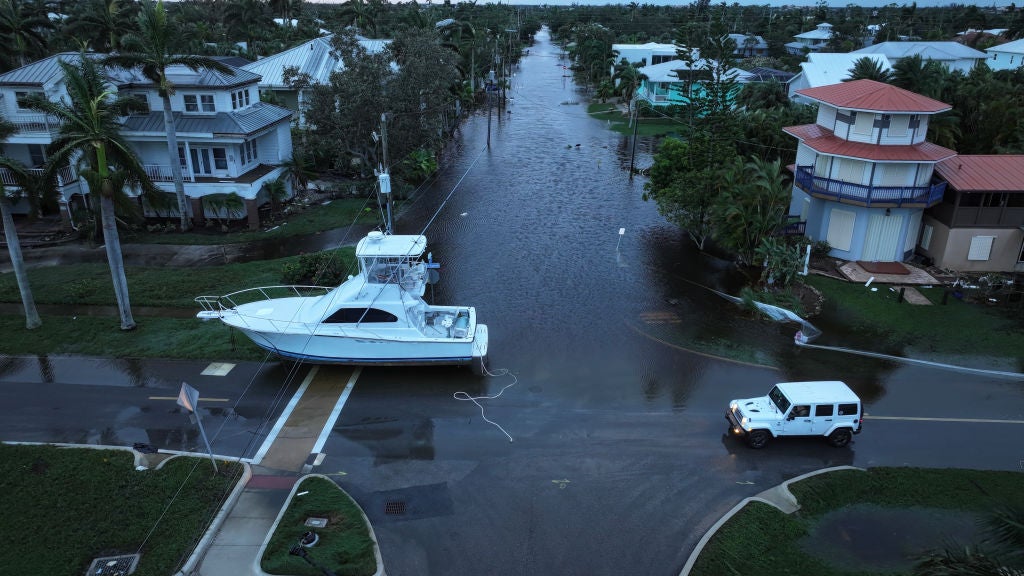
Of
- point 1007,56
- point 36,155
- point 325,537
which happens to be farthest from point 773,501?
point 1007,56

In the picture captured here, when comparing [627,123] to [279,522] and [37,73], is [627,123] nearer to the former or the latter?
[37,73]

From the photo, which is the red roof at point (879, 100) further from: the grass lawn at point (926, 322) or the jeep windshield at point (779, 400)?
the jeep windshield at point (779, 400)

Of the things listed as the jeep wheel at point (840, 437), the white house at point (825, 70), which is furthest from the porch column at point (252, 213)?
the white house at point (825, 70)

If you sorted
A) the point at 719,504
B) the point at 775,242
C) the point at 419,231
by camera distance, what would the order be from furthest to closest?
the point at 419,231, the point at 775,242, the point at 719,504

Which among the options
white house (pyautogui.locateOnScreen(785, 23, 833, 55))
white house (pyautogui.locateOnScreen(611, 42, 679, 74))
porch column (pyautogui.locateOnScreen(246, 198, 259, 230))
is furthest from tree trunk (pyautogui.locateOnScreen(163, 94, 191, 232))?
white house (pyautogui.locateOnScreen(785, 23, 833, 55))

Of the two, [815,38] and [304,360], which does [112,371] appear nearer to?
[304,360]

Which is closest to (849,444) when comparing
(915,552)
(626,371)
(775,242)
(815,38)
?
(915,552)

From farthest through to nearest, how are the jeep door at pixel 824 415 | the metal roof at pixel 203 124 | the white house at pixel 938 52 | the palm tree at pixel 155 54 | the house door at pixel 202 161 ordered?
the white house at pixel 938 52, the house door at pixel 202 161, the metal roof at pixel 203 124, the palm tree at pixel 155 54, the jeep door at pixel 824 415
